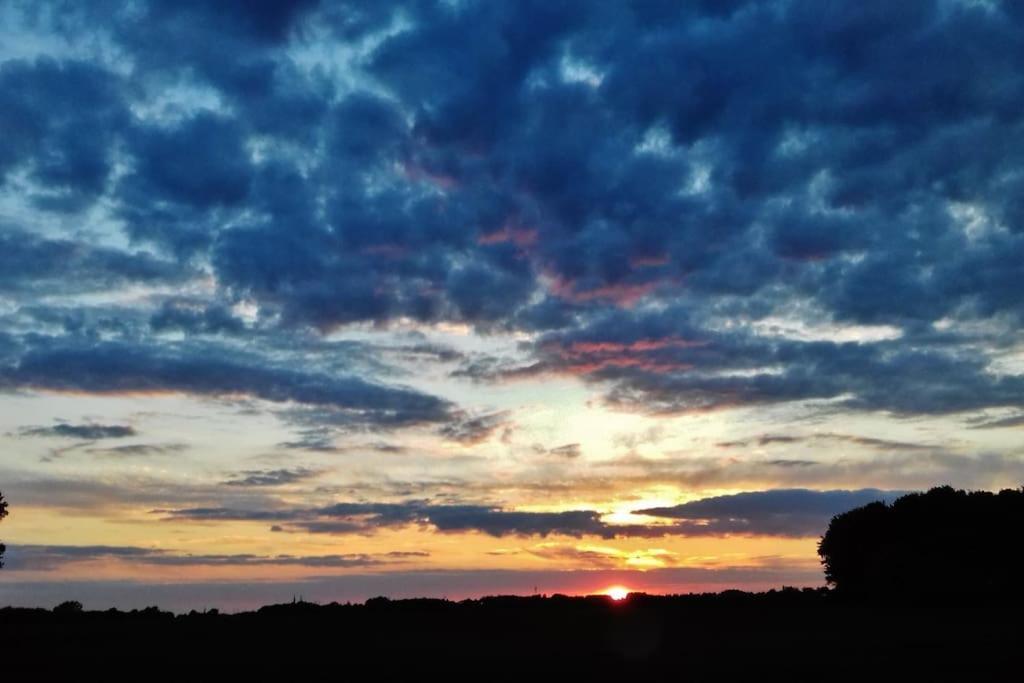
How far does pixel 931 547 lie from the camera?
83.6m

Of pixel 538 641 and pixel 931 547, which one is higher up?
pixel 931 547

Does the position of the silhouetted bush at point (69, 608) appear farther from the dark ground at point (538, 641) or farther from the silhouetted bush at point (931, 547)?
the silhouetted bush at point (931, 547)

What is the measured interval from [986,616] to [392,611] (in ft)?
129

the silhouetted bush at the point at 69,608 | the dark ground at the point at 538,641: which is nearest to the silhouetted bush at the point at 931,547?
the dark ground at the point at 538,641

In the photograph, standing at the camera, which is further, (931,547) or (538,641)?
(931,547)

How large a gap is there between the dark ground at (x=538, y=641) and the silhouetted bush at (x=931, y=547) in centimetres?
598

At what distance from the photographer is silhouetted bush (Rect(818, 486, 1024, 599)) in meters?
79.0

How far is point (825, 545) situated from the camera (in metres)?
95.4

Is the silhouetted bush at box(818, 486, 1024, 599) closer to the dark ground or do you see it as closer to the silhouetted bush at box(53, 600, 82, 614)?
the dark ground

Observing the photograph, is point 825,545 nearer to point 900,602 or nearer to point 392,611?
point 900,602

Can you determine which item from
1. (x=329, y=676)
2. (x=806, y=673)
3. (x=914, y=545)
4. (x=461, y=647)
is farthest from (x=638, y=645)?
(x=914, y=545)

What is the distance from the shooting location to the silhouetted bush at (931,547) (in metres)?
79.0

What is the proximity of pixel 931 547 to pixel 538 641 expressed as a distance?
145ft

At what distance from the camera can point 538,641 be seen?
179ft
